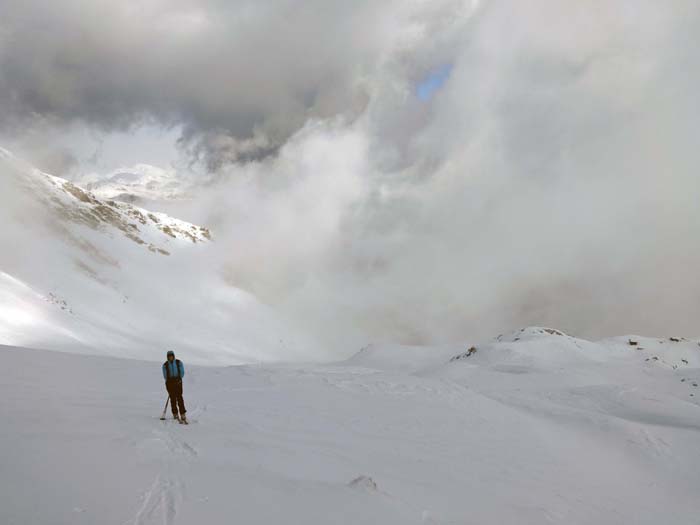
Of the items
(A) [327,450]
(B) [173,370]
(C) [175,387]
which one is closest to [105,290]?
(B) [173,370]

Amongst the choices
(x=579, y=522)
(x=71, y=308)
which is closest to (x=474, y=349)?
(x=579, y=522)

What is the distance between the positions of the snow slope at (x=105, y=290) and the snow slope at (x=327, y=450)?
18.6 meters

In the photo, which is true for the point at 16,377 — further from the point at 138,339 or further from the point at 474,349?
the point at 474,349

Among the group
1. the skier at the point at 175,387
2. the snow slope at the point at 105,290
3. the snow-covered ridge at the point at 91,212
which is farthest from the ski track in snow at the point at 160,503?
the snow-covered ridge at the point at 91,212

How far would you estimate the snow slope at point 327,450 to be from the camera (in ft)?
22.5

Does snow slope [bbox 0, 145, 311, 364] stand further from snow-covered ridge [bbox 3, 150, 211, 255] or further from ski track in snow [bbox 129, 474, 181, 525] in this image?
ski track in snow [bbox 129, 474, 181, 525]

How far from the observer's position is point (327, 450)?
11500mm

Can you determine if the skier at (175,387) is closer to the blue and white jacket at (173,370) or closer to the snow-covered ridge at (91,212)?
the blue and white jacket at (173,370)

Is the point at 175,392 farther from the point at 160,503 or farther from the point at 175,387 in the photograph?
the point at 160,503

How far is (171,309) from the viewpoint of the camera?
79000 millimetres

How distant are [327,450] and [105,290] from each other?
208 ft

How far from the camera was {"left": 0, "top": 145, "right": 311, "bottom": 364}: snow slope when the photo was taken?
123ft

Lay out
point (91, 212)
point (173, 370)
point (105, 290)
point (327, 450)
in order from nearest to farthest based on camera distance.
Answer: point (327, 450) → point (173, 370) → point (105, 290) → point (91, 212)

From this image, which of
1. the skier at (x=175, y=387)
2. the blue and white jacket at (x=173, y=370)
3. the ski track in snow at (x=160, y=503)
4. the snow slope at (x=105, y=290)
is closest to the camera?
the ski track in snow at (x=160, y=503)
